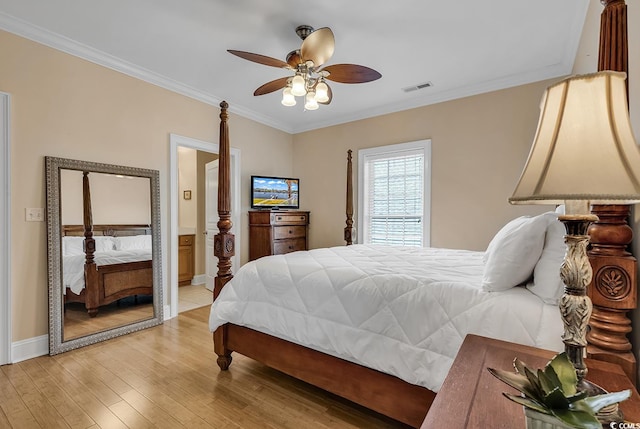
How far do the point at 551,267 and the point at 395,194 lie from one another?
306 cm

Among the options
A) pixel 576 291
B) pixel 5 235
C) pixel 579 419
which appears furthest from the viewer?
pixel 5 235

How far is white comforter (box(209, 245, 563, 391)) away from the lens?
129 centimetres

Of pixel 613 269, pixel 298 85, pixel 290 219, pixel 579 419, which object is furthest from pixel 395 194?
pixel 579 419

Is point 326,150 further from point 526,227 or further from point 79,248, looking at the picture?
point 526,227

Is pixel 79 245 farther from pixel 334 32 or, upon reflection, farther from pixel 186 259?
pixel 334 32

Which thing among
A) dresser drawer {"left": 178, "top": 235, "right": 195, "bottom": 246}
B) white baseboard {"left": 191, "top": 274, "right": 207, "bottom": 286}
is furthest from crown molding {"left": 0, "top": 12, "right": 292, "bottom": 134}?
white baseboard {"left": 191, "top": 274, "right": 207, "bottom": 286}

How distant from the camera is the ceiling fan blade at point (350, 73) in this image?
91.2 inches

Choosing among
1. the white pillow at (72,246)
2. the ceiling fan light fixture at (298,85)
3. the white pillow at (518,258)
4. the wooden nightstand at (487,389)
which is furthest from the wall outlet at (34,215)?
the white pillow at (518,258)

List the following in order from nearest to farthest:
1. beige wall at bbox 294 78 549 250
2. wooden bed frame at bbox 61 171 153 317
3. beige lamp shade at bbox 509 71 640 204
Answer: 1. beige lamp shade at bbox 509 71 640 204
2. wooden bed frame at bbox 61 171 153 317
3. beige wall at bbox 294 78 549 250

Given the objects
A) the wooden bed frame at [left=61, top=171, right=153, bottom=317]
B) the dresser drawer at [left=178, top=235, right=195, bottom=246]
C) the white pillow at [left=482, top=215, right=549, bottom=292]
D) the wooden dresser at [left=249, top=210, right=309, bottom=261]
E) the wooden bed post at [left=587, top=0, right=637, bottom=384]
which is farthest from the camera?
the dresser drawer at [left=178, top=235, right=195, bottom=246]

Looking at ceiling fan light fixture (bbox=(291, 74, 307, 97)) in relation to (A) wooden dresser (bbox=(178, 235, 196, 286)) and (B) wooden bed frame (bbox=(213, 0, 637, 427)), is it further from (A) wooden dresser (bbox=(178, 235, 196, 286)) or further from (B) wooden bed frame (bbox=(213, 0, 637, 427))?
(A) wooden dresser (bbox=(178, 235, 196, 286))

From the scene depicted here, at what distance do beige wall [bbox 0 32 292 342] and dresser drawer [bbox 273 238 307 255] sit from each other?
1.45m

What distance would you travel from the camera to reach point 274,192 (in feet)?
15.6

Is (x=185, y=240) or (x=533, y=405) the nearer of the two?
(x=533, y=405)
